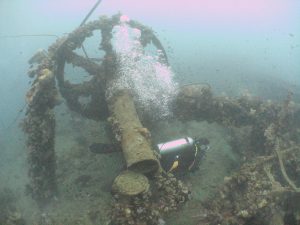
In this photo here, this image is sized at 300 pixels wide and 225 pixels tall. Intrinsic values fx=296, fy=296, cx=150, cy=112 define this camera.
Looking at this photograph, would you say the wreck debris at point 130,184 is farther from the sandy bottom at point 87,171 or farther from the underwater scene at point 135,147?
the sandy bottom at point 87,171

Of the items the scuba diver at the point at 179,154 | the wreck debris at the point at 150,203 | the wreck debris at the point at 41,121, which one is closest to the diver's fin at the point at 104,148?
the scuba diver at the point at 179,154

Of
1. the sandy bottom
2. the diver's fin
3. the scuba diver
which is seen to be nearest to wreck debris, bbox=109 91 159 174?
the scuba diver

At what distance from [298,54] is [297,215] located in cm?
2961

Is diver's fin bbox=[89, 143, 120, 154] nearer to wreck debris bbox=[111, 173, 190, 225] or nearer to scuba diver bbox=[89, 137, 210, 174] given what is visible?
scuba diver bbox=[89, 137, 210, 174]

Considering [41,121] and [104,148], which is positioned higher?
[41,121]

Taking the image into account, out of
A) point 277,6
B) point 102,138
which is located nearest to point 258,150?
point 102,138

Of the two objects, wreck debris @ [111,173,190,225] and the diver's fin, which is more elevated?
wreck debris @ [111,173,190,225]

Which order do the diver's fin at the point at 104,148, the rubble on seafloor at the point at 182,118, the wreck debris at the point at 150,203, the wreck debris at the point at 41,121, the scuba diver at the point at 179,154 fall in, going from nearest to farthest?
the wreck debris at the point at 150,203
the rubble on seafloor at the point at 182,118
the wreck debris at the point at 41,121
the scuba diver at the point at 179,154
the diver's fin at the point at 104,148

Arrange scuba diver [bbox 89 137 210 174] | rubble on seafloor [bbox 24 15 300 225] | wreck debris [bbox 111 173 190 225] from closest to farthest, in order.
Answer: wreck debris [bbox 111 173 190 225] → rubble on seafloor [bbox 24 15 300 225] → scuba diver [bbox 89 137 210 174]

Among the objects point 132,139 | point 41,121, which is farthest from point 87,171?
point 132,139

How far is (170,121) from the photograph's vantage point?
9.25 m

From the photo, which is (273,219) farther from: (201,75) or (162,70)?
(201,75)

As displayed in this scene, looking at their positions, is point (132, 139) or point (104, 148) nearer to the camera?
point (132, 139)

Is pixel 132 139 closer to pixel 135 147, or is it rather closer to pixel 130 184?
pixel 135 147
